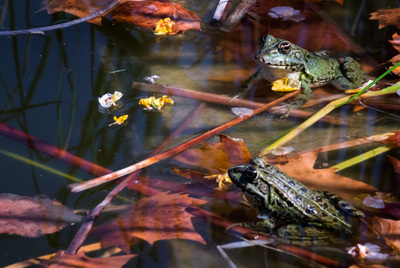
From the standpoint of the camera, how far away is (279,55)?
4.69m

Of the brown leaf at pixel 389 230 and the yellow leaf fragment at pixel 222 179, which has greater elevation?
the brown leaf at pixel 389 230

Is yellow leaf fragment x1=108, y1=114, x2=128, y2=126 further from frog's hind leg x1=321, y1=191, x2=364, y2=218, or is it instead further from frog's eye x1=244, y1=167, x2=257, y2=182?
frog's hind leg x1=321, y1=191, x2=364, y2=218

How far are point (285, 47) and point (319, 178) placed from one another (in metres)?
1.91

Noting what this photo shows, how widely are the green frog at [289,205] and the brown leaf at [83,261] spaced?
0.94 meters

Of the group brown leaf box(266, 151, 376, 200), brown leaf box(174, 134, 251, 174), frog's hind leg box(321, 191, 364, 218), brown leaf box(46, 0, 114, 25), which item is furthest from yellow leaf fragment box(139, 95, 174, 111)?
frog's hind leg box(321, 191, 364, 218)

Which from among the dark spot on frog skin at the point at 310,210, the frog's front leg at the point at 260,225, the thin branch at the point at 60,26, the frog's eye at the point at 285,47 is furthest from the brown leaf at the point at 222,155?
the thin branch at the point at 60,26

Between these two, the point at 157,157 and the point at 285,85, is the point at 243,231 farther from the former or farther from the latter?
the point at 285,85

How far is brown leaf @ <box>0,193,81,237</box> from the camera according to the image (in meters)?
2.92

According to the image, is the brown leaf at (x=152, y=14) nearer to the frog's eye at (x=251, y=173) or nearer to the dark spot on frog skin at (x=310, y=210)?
the frog's eye at (x=251, y=173)

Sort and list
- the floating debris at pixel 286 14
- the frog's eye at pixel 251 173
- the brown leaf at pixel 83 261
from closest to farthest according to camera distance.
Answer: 1. the brown leaf at pixel 83 261
2. the frog's eye at pixel 251 173
3. the floating debris at pixel 286 14

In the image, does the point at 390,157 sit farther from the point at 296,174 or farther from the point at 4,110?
the point at 4,110

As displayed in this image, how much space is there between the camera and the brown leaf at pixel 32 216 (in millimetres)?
2924

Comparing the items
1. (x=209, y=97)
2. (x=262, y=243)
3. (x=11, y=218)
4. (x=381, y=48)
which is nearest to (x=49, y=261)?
(x=11, y=218)

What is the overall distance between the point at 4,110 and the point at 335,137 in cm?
310
